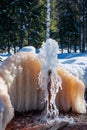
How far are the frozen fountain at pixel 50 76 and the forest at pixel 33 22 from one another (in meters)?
21.8

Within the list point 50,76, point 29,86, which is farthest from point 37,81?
point 50,76

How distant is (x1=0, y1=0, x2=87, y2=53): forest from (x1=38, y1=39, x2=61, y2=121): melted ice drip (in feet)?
71.5

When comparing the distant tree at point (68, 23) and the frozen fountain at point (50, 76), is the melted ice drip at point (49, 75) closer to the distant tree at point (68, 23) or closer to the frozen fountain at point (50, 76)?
the frozen fountain at point (50, 76)

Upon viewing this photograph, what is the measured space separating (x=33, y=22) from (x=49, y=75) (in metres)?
25.9

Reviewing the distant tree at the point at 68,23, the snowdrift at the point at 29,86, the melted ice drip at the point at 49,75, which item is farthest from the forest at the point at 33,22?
the melted ice drip at the point at 49,75

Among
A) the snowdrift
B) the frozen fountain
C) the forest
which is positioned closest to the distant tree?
the forest

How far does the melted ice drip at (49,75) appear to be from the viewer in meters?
6.79

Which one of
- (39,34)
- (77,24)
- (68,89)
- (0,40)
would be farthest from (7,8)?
(68,89)

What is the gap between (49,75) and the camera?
22.5ft

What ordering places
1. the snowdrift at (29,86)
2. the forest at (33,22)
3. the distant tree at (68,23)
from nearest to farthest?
the snowdrift at (29,86), the forest at (33,22), the distant tree at (68,23)

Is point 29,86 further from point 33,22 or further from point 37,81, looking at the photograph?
point 33,22

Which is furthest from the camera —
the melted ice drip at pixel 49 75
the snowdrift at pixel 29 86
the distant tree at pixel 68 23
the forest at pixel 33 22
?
the distant tree at pixel 68 23

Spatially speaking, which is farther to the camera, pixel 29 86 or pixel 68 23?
pixel 68 23

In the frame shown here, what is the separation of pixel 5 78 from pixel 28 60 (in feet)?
2.25
